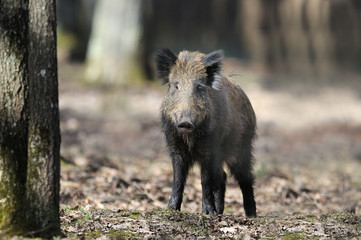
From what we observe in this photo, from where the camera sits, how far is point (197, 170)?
10.4 m

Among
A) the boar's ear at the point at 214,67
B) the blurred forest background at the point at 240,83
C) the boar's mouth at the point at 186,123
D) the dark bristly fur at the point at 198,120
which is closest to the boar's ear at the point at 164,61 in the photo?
the dark bristly fur at the point at 198,120

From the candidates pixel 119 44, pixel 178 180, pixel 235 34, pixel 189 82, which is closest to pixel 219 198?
pixel 178 180

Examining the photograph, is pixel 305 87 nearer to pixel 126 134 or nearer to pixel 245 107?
pixel 126 134

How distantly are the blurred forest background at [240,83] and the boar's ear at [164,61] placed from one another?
5.84 ft

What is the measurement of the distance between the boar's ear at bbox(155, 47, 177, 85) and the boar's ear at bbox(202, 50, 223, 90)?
0.38 m

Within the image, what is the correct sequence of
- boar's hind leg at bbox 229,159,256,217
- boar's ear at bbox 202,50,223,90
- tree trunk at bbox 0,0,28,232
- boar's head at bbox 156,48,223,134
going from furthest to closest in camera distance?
boar's hind leg at bbox 229,159,256,217 → boar's ear at bbox 202,50,223,90 → boar's head at bbox 156,48,223,134 → tree trunk at bbox 0,0,28,232

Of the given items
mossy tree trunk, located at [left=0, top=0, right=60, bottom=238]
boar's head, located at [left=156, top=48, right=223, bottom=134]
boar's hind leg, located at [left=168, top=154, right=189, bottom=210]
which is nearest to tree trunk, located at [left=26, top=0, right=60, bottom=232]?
mossy tree trunk, located at [left=0, top=0, right=60, bottom=238]

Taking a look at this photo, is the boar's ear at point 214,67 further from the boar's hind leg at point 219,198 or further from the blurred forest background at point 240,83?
the blurred forest background at point 240,83

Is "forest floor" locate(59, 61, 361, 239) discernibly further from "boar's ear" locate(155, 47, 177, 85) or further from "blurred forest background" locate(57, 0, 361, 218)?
"boar's ear" locate(155, 47, 177, 85)

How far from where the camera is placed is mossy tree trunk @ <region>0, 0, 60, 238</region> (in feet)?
14.0

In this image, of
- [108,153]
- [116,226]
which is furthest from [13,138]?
[108,153]

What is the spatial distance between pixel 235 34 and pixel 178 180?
16.1 metres

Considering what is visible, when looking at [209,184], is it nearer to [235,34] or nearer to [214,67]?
[214,67]

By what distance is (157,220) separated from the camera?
5.25 m
